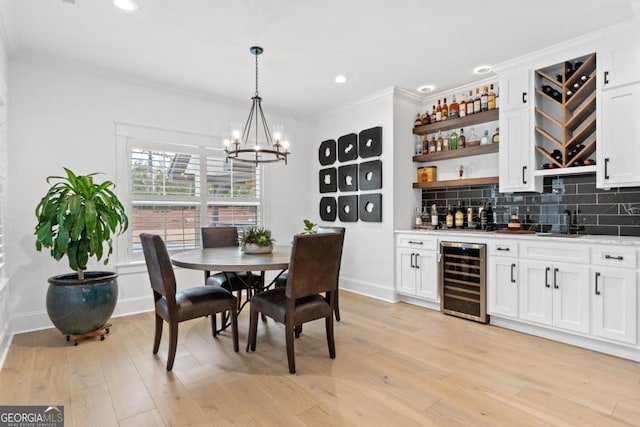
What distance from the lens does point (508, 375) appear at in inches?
96.5

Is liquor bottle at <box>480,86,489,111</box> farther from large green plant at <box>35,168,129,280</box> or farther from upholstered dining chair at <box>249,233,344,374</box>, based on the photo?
large green plant at <box>35,168,129,280</box>

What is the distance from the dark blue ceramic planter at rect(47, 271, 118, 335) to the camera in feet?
9.64

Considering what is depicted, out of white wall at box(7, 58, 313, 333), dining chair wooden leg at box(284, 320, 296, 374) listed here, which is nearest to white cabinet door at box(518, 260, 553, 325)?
dining chair wooden leg at box(284, 320, 296, 374)

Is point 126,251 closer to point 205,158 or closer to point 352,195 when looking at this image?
point 205,158

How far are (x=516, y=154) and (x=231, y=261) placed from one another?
Result: 3.06m

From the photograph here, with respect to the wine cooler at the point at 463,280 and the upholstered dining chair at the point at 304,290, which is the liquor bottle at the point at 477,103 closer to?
the wine cooler at the point at 463,280

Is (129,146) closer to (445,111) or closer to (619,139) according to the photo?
(445,111)

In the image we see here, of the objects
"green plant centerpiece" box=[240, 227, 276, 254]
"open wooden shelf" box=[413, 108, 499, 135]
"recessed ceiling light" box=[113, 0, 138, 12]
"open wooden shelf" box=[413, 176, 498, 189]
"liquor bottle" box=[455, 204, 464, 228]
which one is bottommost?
"green plant centerpiece" box=[240, 227, 276, 254]

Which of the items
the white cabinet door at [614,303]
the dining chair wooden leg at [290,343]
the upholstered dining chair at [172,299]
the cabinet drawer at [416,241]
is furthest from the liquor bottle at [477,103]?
the upholstered dining chair at [172,299]

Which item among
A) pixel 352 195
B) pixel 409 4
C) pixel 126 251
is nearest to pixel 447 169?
pixel 352 195

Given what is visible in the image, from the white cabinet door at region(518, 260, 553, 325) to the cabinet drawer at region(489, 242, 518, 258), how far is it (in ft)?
0.37

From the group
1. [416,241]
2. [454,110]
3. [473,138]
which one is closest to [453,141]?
[473,138]

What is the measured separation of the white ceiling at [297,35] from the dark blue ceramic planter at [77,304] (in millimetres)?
2189

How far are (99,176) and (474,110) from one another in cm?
439
